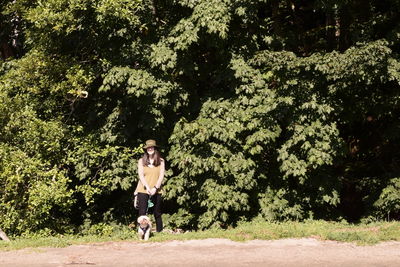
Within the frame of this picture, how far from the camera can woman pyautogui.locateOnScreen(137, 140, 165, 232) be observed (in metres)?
7.79

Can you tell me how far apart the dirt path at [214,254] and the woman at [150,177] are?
1069mm

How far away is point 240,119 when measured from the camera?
11141 millimetres

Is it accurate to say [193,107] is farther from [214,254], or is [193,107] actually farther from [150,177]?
[214,254]

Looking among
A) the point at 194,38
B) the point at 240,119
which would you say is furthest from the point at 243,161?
the point at 194,38

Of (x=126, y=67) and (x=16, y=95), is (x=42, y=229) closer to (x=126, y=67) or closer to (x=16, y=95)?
(x=16, y=95)

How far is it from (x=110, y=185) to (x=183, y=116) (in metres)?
2.69

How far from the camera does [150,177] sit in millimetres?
7906

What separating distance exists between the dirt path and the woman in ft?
3.51

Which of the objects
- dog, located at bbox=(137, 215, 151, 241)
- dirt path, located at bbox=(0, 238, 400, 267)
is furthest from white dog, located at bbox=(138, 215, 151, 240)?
dirt path, located at bbox=(0, 238, 400, 267)

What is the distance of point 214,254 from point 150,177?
7.46ft

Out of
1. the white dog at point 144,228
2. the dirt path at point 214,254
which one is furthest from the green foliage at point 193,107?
the dirt path at point 214,254

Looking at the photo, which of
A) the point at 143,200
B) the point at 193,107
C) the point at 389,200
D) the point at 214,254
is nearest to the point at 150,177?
the point at 143,200

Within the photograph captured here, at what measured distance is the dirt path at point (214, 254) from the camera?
5695mm

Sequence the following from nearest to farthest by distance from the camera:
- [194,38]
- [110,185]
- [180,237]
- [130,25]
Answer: [180,237] → [194,38] → [130,25] → [110,185]
